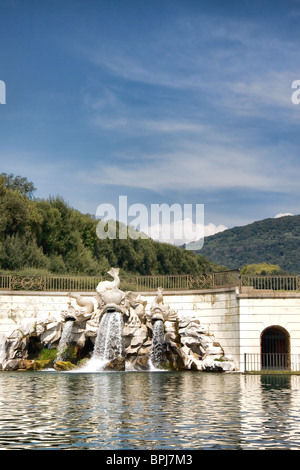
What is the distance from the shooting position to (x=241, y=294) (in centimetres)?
4172

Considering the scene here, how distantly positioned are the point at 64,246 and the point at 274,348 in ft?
97.2

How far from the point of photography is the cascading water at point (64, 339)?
143 feet

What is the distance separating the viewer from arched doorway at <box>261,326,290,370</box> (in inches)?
1673

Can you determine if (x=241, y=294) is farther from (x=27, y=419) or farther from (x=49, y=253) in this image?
(x=49, y=253)

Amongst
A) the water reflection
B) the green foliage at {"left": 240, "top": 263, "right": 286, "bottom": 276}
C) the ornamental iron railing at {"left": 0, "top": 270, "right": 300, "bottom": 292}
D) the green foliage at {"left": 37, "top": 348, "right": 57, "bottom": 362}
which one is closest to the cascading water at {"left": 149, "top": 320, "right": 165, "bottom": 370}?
the ornamental iron railing at {"left": 0, "top": 270, "right": 300, "bottom": 292}

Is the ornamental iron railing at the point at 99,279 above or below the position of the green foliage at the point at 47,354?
above

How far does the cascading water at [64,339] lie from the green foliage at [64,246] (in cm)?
973

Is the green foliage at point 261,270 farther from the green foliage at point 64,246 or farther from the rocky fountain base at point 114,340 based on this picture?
the rocky fountain base at point 114,340

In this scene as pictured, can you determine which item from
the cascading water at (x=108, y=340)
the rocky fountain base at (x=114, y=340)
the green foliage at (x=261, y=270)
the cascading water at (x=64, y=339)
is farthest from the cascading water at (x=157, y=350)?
the green foliage at (x=261, y=270)

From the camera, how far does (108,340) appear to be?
142 ft

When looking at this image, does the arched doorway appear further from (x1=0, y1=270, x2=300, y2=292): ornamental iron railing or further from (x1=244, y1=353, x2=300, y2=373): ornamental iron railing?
(x1=0, y1=270, x2=300, y2=292): ornamental iron railing

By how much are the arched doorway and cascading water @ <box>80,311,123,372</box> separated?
28.8 ft

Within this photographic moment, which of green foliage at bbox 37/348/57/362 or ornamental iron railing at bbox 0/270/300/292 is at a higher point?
ornamental iron railing at bbox 0/270/300/292

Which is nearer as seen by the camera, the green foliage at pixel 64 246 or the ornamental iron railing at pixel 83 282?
the ornamental iron railing at pixel 83 282
